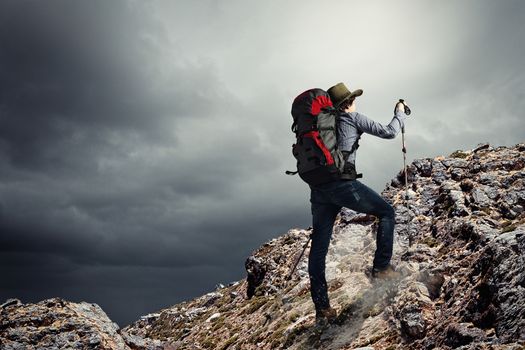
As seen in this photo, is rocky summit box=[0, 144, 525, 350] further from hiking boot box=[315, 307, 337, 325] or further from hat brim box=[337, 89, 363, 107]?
hat brim box=[337, 89, 363, 107]

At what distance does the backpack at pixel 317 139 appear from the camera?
8.97m

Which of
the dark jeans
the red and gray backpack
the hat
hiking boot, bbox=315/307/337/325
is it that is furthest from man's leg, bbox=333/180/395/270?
hiking boot, bbox=315/307/337/325

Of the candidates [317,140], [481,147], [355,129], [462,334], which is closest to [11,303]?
[317,140]

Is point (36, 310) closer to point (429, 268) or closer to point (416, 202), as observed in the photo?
point (429, 268)

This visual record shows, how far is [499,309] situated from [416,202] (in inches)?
405

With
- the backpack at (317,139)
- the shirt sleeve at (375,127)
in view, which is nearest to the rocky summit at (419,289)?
the shirt sleeve at (375,127)

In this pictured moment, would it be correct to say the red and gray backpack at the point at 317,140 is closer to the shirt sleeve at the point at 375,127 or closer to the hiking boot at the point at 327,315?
the shirt sleeve at the point at 375,127

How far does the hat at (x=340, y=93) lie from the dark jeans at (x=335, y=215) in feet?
6.69

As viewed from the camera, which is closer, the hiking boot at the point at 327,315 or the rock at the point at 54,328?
the hiking boot at the point at 327,315

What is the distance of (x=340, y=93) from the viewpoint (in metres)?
9.87

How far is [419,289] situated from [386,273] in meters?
1.12

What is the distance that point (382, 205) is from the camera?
30.6 feet

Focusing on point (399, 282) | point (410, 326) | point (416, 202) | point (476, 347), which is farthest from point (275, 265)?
point (476, 347)

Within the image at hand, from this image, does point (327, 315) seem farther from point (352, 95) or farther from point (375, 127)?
point (352, 95)
